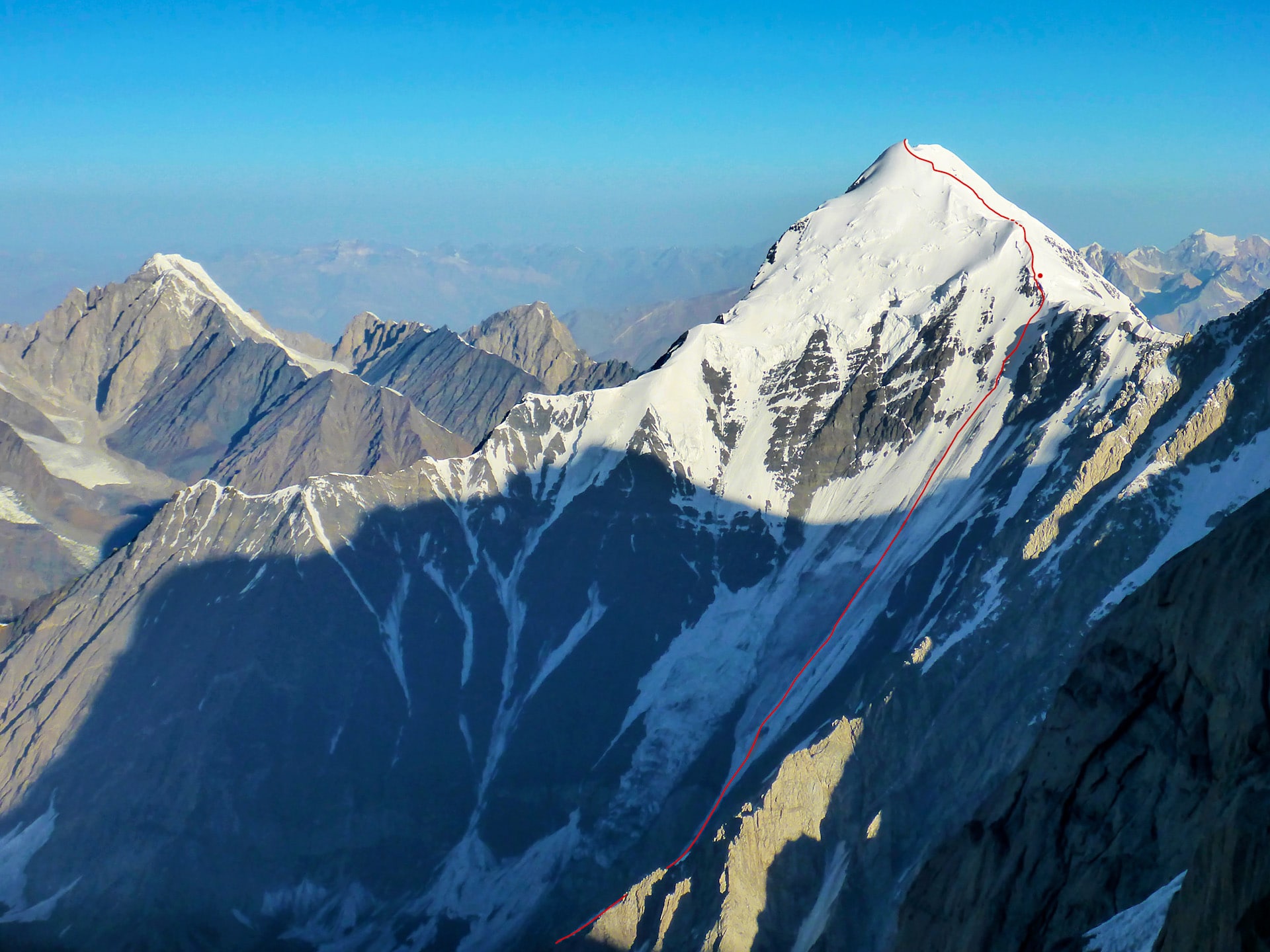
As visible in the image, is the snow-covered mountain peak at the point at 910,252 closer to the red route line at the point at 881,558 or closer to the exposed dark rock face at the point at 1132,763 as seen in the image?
the red route line at the point at 881,558

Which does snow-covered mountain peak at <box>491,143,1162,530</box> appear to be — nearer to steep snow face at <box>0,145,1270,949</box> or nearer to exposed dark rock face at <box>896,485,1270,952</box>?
steep snow face at <box>0,145,1270,949</box>

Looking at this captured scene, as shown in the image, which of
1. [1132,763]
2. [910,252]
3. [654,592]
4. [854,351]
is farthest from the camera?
[910,252]

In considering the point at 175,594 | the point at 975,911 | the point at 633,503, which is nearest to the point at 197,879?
the point at 175,594

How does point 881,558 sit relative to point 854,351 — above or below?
below

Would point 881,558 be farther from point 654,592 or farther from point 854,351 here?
point 854,351

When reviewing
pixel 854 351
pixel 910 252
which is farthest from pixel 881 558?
pixel 910 252

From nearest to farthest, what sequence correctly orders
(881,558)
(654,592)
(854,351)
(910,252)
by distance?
1. (881,558)
2. (654,592)
3. (854,351)
4. (910,252)

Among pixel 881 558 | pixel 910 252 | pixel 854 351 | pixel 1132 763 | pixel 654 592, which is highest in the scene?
pixel 910 252
